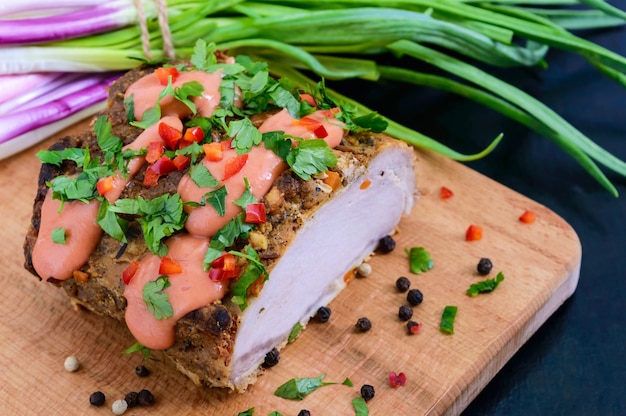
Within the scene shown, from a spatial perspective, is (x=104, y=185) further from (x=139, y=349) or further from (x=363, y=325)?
(x=363, y=325)

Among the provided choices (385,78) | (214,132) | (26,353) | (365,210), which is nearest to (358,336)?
(365,210)

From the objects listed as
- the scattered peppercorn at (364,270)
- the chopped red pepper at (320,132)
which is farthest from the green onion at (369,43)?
the chopped red pepper at (320,132)

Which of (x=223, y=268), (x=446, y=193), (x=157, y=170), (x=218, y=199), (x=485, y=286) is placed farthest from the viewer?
(x=446, y=193)

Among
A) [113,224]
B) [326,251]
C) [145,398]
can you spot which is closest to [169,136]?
[113,224]

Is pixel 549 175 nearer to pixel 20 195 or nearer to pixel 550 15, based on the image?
pixel 550 15

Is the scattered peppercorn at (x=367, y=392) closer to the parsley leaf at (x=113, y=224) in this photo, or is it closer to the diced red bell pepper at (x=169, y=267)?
the diced red bell pepper at (x=169, y=267)

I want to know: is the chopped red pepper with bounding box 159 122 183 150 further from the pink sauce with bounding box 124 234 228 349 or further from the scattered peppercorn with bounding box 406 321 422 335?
the scattered peppercorn with bounding box 406 321 422 335
